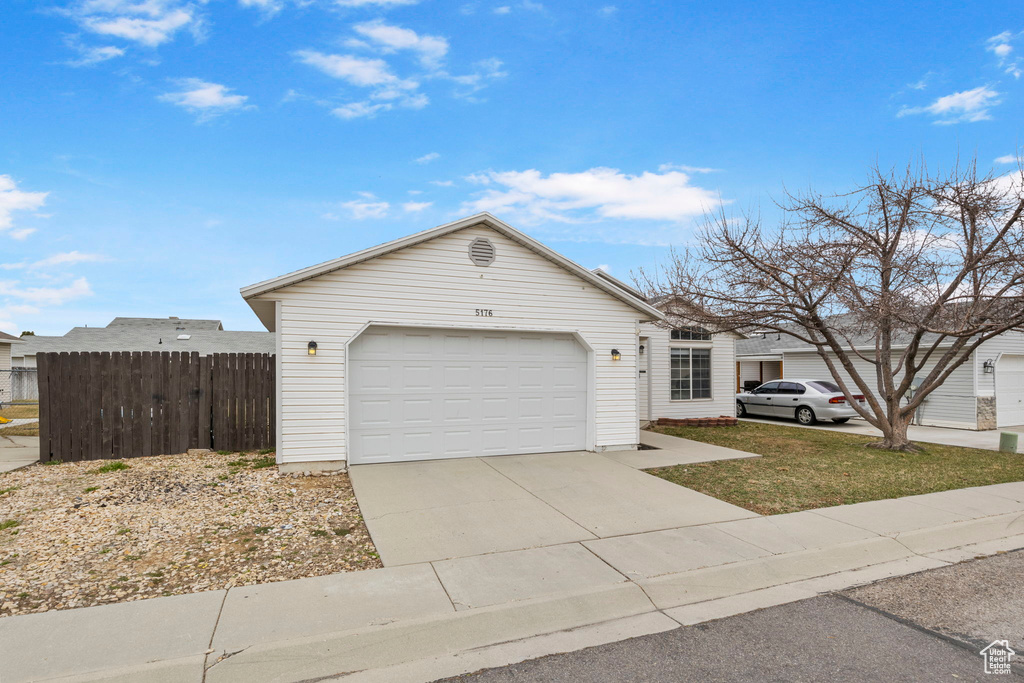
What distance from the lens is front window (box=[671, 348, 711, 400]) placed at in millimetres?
16359

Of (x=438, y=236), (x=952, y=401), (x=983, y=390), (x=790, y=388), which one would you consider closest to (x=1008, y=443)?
(x=983, y=390)

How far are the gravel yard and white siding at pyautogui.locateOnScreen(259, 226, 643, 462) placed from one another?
3.57 feet

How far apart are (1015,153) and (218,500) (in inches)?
565

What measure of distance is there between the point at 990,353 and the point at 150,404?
21841 millimetres

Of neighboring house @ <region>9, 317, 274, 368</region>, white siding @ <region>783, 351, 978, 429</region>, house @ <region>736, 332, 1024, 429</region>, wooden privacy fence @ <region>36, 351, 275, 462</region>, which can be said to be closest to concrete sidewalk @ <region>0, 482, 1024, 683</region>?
wooden privacy fence @ <region>36, 351, 275, 462</region>

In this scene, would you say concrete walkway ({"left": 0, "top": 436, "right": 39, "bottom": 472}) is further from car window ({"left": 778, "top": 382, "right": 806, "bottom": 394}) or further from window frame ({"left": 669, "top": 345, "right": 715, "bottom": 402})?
car window ({"left": 778, "top": 382, "right": 806, "bottom": 394})

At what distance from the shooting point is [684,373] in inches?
650

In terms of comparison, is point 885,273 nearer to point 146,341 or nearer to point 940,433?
point 940,433

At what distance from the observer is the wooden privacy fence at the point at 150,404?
380 inches

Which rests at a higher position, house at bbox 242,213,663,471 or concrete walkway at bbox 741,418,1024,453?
house at bbox 242,213,663,471

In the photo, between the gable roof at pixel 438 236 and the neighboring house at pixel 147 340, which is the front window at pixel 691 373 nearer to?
the gable roof at pixel 438 236

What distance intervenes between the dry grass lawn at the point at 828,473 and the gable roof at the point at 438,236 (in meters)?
3.35

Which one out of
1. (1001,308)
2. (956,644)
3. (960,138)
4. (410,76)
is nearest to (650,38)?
(410,76)

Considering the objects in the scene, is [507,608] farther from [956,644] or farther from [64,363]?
[64,363]
